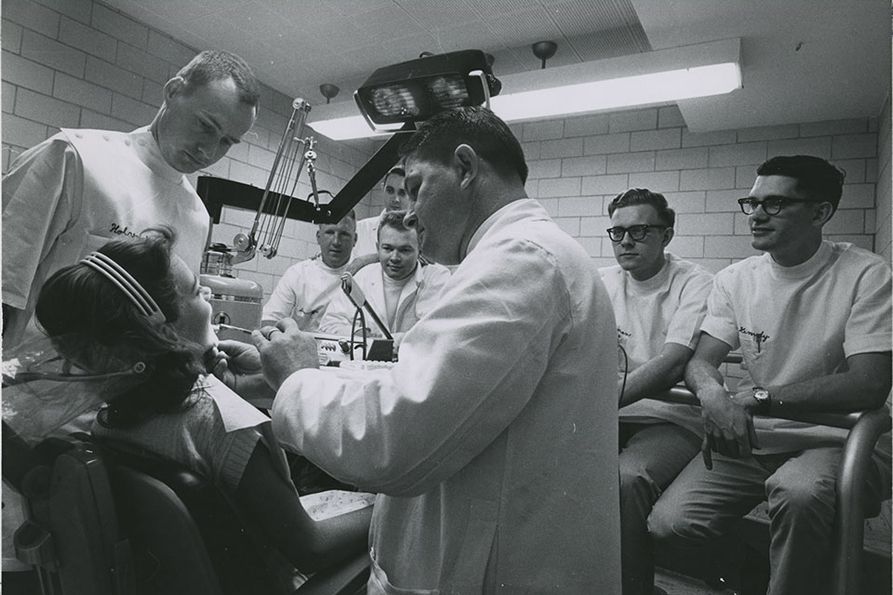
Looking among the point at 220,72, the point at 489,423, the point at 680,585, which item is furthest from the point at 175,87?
the point at 680,585

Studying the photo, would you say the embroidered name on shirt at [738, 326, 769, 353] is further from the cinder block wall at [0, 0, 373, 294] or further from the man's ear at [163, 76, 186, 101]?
the man's ear at [163, 76, 186, 101]

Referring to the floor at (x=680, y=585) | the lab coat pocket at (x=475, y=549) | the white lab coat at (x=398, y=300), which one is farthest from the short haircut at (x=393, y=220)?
the lab coat pocket at (x=475, y=549)

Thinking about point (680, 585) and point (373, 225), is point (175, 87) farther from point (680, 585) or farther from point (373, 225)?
point (373, 225)

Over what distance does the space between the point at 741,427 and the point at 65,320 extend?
5.06 ft

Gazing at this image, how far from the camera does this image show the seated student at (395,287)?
2.78 meters

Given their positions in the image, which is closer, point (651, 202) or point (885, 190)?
point (651, 202)

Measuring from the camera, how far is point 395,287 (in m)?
2.85

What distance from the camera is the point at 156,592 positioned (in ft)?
2.55

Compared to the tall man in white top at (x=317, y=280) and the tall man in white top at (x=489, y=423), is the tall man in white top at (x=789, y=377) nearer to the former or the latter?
the tall man in white top at (x=489, y=423)

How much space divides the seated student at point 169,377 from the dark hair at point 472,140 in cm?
47

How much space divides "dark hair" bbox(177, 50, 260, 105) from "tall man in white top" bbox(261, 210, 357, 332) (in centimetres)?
189

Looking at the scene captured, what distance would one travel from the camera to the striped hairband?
786mm

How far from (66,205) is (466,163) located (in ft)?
2.25

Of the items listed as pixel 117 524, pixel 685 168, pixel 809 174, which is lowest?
pixel 117 524
